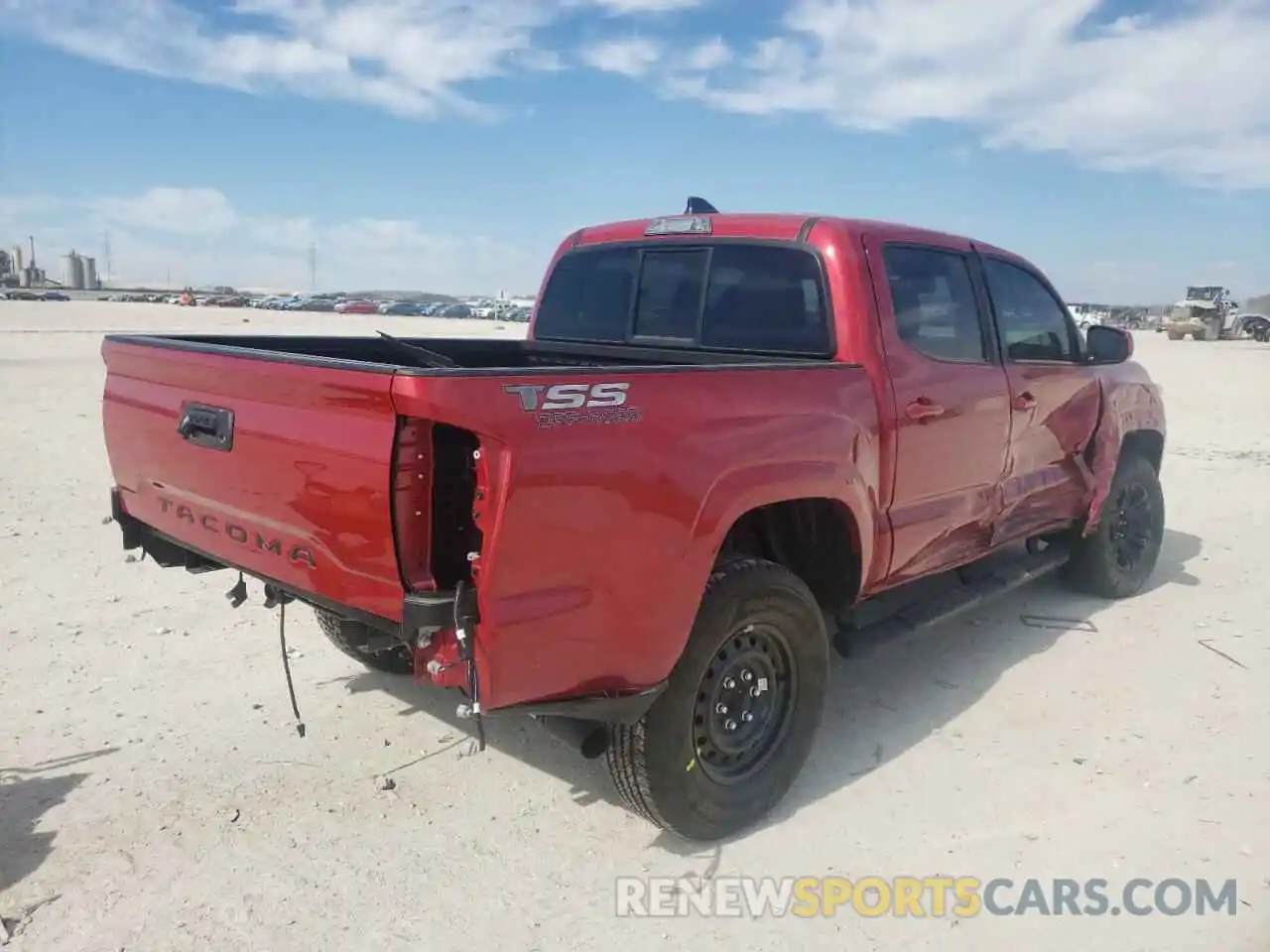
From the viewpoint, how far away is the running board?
4.16 m

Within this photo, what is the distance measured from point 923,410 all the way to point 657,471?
1.68 metres

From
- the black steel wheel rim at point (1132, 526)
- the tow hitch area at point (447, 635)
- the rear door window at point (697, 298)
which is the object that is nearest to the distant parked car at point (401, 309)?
the black steel wheel rim at point (1132, 526)

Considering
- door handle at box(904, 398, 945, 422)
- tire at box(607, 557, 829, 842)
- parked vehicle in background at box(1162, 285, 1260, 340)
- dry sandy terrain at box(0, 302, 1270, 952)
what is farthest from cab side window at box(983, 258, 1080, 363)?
parked vehicle in background at box(1162, 285, 1260, 340)

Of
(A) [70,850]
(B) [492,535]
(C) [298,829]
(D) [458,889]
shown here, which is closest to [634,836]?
(D) [458,889]

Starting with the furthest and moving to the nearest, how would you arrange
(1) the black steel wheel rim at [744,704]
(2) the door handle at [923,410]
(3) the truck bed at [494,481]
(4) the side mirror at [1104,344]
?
(4) the side mirror at [1104,344], (2) the door handle at [923,410], (1) the black steel wheel rim at [744,704], (3) the truck bed at [494,481]

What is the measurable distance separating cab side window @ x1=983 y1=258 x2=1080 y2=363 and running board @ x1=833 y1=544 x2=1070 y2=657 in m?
1.11

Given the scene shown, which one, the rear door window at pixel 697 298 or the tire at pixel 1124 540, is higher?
the rear door window at pixel 697 298

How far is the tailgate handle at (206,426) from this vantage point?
303 cm

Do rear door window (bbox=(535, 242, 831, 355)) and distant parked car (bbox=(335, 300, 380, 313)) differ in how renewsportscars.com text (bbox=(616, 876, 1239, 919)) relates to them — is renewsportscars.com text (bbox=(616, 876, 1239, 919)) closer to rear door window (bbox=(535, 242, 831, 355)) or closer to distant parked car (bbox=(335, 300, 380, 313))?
rear door window (bbox=(535, 242, 831, 355))

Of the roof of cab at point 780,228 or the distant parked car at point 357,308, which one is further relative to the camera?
the distant parked car at point 357,308

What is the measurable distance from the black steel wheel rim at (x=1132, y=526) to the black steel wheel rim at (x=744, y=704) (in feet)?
11.3

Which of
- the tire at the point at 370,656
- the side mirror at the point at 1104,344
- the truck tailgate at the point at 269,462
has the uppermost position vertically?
the side mirror at the point at 1104,344

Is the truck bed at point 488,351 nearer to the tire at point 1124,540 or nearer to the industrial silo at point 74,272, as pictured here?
the tire at point 1124,540

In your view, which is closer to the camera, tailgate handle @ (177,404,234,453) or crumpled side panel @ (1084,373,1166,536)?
tailgate handle @ (177,404,234,453)
